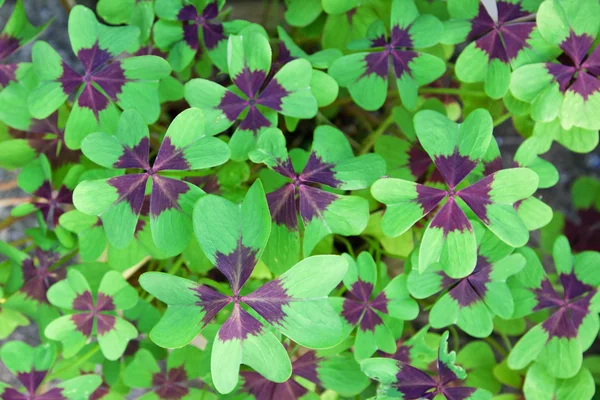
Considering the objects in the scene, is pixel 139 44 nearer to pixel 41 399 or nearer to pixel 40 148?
pixel 40 148

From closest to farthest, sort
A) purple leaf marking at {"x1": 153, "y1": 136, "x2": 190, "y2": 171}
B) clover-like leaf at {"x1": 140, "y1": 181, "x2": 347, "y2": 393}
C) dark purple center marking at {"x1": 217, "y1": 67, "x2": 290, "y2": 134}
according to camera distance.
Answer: clover-like leaf at {"x1": 140, "y1": 181, "x2": 347, "y2": 393} < purple leaf marking at {"x1": 153, "y1": 136, "x2": 190, "y2": 171} < dark purple center marking at {"x1": 217, "y1": 67, "x2": 290, "y2": 134}

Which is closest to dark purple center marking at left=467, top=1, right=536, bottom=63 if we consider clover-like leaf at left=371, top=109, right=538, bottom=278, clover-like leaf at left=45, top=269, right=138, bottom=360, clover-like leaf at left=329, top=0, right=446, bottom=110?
clover-like leaf at left=329, top=0, right=446, bottom=110

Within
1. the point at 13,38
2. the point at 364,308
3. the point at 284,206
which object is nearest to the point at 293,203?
the point at 284,206

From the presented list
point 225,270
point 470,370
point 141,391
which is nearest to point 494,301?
point 470,370

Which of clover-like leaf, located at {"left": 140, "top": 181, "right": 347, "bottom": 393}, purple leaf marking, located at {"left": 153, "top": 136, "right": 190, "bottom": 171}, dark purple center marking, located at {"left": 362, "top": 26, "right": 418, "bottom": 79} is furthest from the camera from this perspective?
dark purple center marking, located at {"left": 362, "top": 26, "right": 418, "bottom": 79}

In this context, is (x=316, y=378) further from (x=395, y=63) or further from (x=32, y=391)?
(x=395, y=63)

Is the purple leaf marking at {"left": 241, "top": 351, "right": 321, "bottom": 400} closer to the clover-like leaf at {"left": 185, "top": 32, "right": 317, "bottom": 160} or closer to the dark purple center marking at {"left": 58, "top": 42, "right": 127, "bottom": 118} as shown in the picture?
the clover-like leaf at {"left": 185, "top": 32, "right": 317, "bottom": 160}

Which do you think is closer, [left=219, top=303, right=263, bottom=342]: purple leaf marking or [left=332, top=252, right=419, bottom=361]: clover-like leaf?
[left=219, top=303, right=263, bottom=342]: purple leaf marking
